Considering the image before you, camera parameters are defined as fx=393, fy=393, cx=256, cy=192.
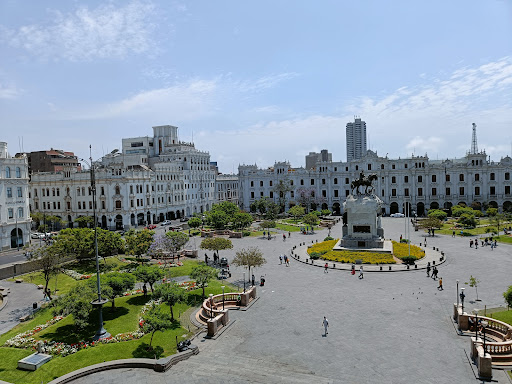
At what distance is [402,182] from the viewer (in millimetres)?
96688

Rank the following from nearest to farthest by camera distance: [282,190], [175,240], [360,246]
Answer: [175,240]
[360,246]
[282,190]

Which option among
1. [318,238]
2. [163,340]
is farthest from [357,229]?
[163,340]

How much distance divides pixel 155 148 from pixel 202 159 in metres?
13.7

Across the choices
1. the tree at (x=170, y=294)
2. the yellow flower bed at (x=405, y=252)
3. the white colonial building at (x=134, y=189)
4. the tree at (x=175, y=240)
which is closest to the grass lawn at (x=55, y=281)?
the tree at (x=175, y=240)

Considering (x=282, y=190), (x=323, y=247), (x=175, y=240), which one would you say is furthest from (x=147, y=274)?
(x=282, y=190)

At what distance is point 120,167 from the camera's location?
7962 cm

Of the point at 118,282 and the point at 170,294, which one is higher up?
the point at 118,282

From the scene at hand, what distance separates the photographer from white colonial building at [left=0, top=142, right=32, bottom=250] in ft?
183

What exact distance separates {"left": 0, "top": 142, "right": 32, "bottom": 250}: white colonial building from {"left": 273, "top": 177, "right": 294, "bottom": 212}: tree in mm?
58102

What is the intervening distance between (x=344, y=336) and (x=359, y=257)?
21518 mm

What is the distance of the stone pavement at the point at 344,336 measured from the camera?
63.1ft

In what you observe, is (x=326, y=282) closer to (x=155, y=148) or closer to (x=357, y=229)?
(x=357, y=229)

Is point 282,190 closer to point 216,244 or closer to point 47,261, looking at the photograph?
point 216,244

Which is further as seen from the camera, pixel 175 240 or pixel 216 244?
pixel 175 240
